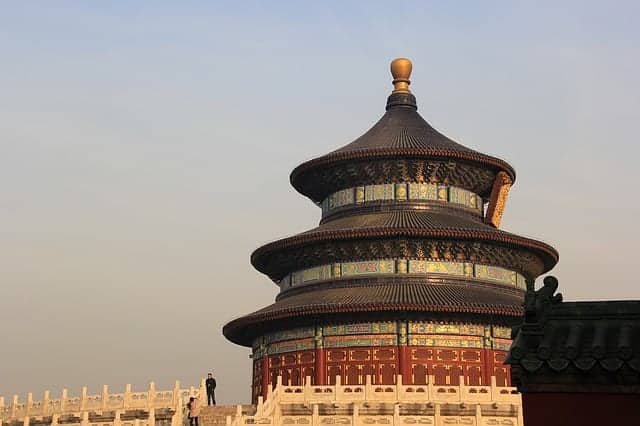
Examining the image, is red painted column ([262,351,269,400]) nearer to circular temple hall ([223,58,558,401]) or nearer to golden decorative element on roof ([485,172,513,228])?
circular temple hall ([223,58,558,401])

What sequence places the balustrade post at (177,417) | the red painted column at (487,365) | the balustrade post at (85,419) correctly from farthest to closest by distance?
the red painted column at (487,365)
the balustrade post at (85,419)
the balustrade post at (177,417)

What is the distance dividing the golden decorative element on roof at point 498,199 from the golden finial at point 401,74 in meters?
7.78

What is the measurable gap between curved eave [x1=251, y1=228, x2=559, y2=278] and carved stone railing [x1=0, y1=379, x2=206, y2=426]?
12.9m

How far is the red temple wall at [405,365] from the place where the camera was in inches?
1785

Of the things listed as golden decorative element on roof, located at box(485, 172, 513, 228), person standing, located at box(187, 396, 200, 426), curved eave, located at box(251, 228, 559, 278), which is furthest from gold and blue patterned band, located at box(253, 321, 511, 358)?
person standing, located at box(187, 396, 200, 426)

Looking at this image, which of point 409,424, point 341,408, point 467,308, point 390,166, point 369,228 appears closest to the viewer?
point 409,424

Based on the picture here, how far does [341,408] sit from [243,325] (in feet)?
50.0

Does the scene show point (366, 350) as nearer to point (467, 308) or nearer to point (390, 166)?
point (467, 308)

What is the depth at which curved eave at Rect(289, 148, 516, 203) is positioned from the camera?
5069cm

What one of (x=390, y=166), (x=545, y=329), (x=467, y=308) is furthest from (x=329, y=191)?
(x=545, y=329)

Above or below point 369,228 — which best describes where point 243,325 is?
below

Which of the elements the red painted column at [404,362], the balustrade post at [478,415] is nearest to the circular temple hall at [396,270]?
the red painted column at [404,362]

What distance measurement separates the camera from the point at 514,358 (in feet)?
43.5

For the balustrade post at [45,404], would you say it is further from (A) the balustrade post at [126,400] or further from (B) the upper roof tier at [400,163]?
(B) the upper roof tier at [400,163]
